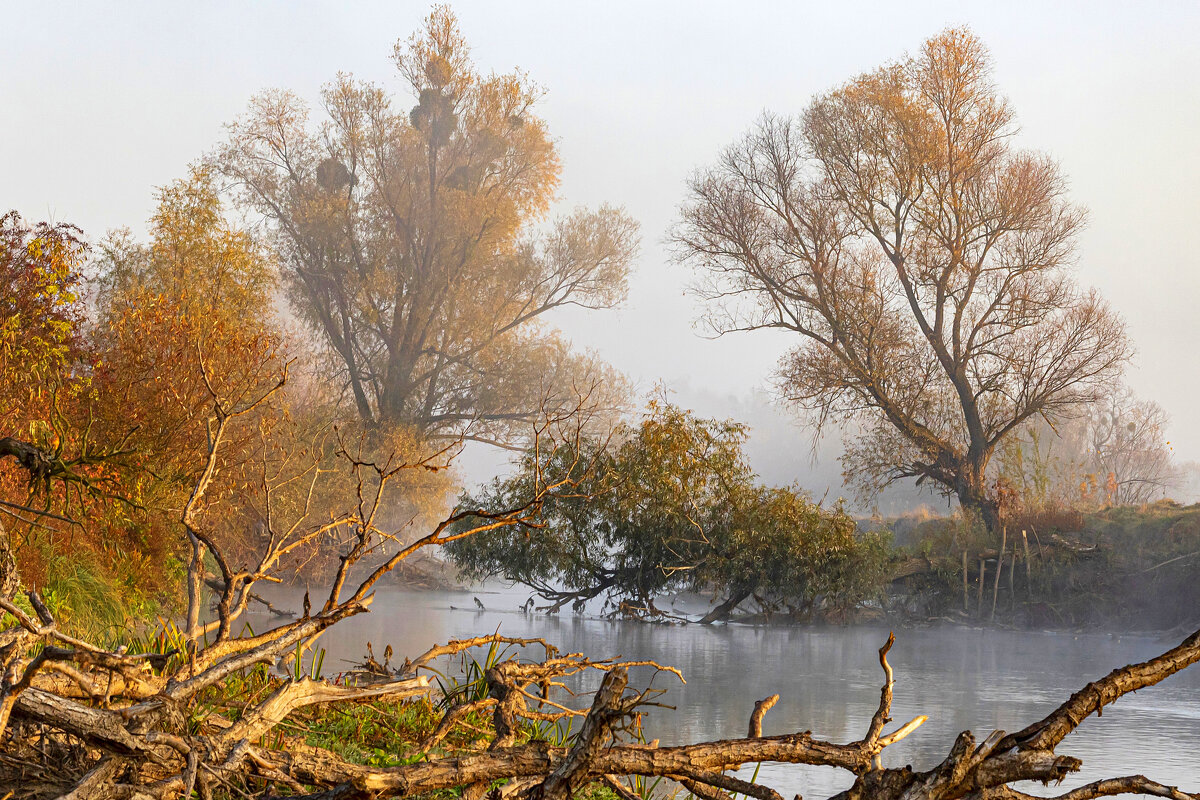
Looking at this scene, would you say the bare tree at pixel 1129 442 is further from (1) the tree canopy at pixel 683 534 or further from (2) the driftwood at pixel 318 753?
(2) the driftwood at pixel 318 753

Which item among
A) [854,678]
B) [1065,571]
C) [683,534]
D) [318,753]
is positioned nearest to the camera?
[318,753]

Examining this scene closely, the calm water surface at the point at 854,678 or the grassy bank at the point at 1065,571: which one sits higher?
the grassy bank at the point at 1065,571

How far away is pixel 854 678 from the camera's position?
419 inches

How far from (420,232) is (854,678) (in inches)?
710

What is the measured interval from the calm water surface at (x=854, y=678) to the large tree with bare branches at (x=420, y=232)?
822cm

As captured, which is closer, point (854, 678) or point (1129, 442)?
point (854, 678)

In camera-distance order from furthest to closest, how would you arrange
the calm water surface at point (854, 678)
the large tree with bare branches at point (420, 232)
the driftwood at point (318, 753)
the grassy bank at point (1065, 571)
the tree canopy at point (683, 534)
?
1. the large tree with bare branches at point (420, 232)
2. the grassy bank at point (1065, 571)
3. the tree canopy at point (683, 534)
4. the calm water surface at point (854, 678)
5. the driftwood at point (318, 753)

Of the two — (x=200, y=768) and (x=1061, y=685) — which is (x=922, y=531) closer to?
(x=1061, y=685)

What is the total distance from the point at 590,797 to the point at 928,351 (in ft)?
57.3

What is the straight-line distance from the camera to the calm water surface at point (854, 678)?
23.0 ft

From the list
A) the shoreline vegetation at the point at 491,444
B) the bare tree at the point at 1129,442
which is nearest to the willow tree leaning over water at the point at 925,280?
the shoreline vegetation at the point at 491,444

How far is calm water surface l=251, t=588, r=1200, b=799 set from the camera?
701cm

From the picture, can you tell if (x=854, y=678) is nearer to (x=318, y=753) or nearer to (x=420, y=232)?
(x=318, y=753)

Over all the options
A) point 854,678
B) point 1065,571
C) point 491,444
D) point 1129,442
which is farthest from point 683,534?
point 1129,442
